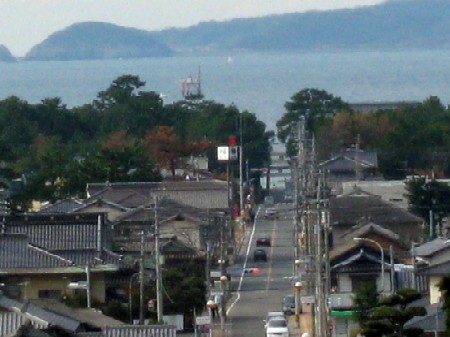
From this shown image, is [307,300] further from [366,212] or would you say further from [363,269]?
[366,212]

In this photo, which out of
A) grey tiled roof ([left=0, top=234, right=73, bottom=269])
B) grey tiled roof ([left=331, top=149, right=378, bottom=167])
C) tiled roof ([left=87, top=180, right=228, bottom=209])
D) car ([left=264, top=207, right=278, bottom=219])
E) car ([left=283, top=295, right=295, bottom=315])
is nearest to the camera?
grey tiled roof ([left=0, top=234, right=73, bottom=269])

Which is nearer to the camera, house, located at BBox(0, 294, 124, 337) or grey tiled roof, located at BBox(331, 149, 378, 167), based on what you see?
house, located at BBox(0, 294, 124, 337)

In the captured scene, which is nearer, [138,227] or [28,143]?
[138,227]

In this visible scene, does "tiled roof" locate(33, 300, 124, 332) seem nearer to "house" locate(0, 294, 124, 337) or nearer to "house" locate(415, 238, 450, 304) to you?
"house" locate(0, 294, 124, 337)

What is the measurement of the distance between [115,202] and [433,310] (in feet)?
56.0

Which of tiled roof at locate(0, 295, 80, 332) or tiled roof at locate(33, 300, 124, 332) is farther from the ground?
tiled roof at locate(0, 295, 80, 332)

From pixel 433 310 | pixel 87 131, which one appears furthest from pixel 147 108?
pixel 433 310

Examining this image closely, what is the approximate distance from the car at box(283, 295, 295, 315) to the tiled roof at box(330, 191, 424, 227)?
6.38 metres

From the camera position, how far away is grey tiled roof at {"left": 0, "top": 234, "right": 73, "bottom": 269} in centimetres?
2217

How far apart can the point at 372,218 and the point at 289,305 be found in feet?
26.6

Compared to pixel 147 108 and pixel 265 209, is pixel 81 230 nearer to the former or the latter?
pixel 265 209

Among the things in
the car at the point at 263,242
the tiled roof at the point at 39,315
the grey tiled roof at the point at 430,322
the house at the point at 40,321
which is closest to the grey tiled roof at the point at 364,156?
the car at the point at 263,242

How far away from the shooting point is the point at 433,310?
59.8 feet

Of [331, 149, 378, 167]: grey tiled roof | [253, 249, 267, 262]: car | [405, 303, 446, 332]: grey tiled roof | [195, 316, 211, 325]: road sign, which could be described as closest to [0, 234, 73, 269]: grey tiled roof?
[195, 316, 211, 325]: road sign
